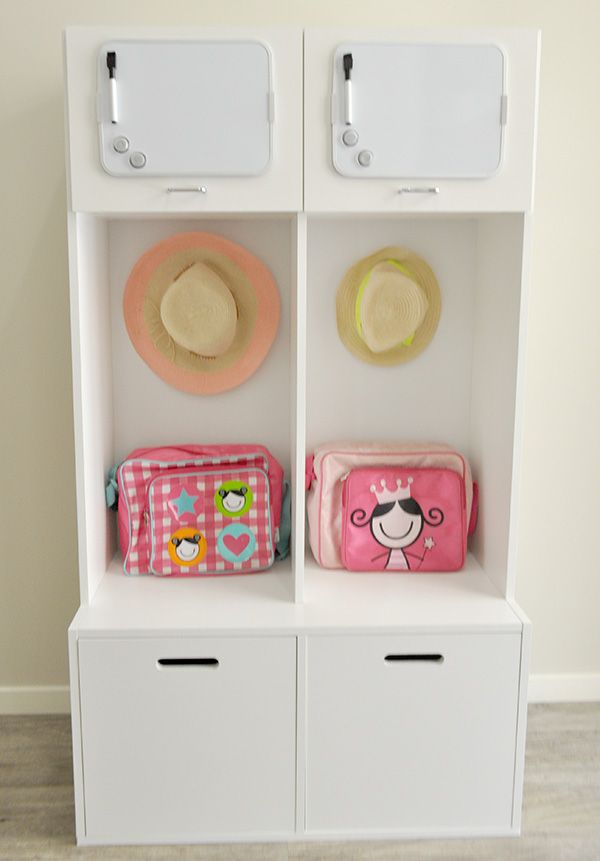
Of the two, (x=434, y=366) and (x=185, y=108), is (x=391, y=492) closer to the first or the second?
(x=434, y=366)

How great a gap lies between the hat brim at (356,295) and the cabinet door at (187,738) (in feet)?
2.50

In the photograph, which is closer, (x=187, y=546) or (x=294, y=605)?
(x=294, y=605)

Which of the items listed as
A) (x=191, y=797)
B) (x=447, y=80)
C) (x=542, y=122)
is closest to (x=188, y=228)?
(x=447, y=80)

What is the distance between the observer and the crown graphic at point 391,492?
2168mm

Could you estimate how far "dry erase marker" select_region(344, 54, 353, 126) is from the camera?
1778 mm

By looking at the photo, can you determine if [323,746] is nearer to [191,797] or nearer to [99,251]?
[191,797]

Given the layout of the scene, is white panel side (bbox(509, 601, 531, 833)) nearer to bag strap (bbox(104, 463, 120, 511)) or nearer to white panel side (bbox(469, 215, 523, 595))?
white panel side (bbox(469, 215, 523, 595))

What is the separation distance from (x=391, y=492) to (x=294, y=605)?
0.39 metres

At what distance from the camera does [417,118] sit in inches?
71.2

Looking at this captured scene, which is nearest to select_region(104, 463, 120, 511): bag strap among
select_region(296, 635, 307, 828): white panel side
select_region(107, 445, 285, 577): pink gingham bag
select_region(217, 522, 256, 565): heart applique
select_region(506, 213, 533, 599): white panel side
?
select_region(107, 445, 285, 577): pink gingham bag

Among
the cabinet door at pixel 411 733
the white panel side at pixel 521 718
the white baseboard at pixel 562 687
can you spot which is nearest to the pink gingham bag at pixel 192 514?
the cabinet door at pixel 411 733

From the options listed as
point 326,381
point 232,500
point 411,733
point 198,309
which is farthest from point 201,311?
point 411,733

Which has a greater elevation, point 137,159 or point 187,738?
point 137,159

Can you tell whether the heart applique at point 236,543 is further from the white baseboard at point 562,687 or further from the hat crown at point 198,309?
the white baseboard at point 562,687
